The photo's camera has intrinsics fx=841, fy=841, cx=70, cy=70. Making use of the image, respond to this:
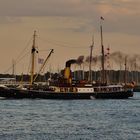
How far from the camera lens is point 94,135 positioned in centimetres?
7531

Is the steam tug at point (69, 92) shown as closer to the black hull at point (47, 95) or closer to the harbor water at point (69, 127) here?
the black hull at point (47, 95)

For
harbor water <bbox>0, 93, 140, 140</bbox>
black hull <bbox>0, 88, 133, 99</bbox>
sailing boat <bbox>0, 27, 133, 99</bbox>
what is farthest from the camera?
sailing boat <bbox>0, 27, 133, 99</bbox>

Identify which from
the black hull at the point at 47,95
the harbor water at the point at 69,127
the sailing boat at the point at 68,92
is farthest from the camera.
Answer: the sailing boat at the point at 68,92

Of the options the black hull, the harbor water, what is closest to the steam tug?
the black hull

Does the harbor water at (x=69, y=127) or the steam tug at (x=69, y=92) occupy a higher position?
the steam tug at (x=69, y=92)

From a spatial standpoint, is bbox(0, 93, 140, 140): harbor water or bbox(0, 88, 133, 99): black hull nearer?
bbox(0, 93, 140, 140): harbor water

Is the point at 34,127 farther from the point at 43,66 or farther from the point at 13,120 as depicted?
the point at 43,66

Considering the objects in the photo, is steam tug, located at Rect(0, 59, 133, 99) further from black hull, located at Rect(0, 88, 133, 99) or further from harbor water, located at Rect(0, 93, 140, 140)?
harbor water, located at Rect(0, 93, 140, 140)

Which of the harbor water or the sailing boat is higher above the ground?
the sailing boat

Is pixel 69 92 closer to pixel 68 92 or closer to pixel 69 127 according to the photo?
pixel 68 92

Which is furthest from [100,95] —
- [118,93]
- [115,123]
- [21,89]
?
[115,123]

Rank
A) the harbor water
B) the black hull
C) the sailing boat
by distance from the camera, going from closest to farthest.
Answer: the harbor water → the black hull → the sailing boat

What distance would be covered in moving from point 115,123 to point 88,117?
12.3 metres

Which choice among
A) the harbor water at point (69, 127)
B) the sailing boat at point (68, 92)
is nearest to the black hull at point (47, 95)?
the sailing boat at point (68, 92)
